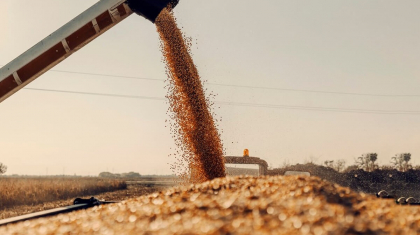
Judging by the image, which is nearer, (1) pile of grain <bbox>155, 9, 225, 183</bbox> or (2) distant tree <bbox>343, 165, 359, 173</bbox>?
(1) pile of grain <bbox>155, 9, 225, 183</bbox>

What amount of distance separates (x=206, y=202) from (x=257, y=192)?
0.41 metres

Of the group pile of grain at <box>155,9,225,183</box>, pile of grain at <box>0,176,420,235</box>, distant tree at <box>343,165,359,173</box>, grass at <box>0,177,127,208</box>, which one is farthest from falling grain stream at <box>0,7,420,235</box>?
distant tree at <box>343,165,359,173</box>

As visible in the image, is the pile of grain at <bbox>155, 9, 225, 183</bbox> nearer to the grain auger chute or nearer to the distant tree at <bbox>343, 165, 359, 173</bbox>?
the grain auger chute

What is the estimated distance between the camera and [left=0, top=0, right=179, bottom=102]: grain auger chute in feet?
14.9

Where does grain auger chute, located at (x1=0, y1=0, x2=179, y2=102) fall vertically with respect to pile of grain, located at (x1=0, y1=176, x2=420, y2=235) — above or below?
above

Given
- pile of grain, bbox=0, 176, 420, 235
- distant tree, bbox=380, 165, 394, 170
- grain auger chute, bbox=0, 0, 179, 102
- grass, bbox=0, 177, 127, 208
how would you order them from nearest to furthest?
pile of grain, bbox=0, 176, 420, 235, grain auger chute, bbox=0, 0, 179, 102, grass, bbox=0, 177, 127, 208, distant tree, bbox=380, 165, 394, 170

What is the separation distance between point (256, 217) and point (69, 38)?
3.79m

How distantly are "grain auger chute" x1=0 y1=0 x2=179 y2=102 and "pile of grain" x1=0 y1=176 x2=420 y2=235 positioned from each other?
268cm

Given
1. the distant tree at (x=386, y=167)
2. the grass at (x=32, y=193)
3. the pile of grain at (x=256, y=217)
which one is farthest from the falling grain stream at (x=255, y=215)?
the distant tree at (x=386, y=167)

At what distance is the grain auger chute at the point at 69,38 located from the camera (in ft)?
14.9

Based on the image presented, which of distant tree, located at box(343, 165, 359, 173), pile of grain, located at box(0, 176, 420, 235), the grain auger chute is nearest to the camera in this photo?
pile of grain, located at box(0, 176, 420, 235)

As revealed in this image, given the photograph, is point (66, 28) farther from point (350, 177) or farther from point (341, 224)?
point (350, 177)

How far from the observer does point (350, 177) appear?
2194 centimetres

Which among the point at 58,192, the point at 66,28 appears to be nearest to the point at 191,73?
the point at 66,28
